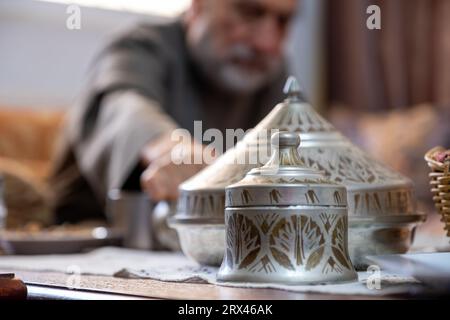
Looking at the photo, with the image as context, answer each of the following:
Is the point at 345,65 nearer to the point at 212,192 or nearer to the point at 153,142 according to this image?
the point at 153,142

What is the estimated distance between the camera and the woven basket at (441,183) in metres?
0.56

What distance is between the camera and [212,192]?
2.08 ft

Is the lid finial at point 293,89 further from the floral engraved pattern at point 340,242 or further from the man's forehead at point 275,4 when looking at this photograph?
the man's forehead at point 275,4

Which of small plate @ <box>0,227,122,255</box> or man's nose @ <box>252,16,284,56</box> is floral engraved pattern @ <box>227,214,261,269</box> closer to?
small plate @ <box>0,227,122,255</box>

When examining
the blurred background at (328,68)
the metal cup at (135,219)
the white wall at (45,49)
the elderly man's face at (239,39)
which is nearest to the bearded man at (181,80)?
the elderly man's face at (239,39)

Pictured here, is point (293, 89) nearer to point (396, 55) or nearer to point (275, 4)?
point (275, 4)

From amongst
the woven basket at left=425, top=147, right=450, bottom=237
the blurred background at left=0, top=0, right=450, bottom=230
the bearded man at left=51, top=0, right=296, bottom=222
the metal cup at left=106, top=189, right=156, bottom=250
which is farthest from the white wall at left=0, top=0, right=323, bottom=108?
the woven basket at left=425, top=147, right=450, bottom=237

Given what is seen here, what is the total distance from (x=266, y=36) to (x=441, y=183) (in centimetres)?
159

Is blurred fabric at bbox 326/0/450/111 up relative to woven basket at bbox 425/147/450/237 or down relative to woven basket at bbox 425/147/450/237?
up

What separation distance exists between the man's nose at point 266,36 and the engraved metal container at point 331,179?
1471mm

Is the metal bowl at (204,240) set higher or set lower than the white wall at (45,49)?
lower

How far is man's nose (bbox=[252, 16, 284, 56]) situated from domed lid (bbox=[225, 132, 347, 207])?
5.27 feet

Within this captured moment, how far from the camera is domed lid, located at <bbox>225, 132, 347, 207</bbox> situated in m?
0.49

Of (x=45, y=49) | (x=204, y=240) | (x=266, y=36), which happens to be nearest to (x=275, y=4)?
(x=266, y=36)
